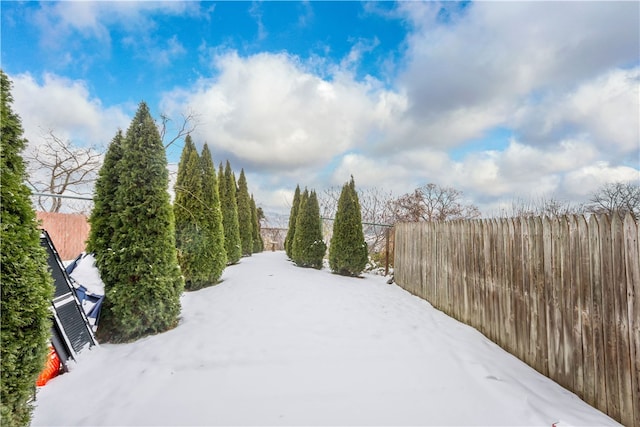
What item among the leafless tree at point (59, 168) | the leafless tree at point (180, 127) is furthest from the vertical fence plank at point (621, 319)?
the leafless tree at point (59, 168)

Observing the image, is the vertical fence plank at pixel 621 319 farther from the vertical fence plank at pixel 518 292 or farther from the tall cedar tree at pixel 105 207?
the tall cedar tree at pixel 105 207

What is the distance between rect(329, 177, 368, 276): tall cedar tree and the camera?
324 inches

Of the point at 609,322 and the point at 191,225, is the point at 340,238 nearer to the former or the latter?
the point at 191,225

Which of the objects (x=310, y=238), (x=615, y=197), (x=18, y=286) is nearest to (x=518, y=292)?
(x=18, y=286)

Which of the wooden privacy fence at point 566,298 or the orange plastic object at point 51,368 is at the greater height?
the wooden privacy fence at point 566,298

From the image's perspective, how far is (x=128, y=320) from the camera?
3230 mm

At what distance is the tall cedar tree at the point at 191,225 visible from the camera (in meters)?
5.93

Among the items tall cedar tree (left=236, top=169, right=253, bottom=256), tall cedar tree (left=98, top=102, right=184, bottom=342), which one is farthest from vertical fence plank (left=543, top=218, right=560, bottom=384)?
tall cedar tree (left=236, top=169, right=253, bottom=256)

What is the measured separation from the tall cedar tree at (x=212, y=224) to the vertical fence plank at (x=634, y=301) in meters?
6.06

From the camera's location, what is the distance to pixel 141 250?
11.1ft

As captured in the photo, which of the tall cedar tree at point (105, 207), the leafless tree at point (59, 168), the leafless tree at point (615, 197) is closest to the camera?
the tall cedar tree at point (105, 207)

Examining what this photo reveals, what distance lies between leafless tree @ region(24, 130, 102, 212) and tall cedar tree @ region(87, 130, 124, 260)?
11.1m

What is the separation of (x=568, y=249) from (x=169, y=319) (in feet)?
15.1

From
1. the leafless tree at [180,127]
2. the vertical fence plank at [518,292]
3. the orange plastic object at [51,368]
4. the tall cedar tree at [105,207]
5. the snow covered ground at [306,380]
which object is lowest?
the snow covered ground at [306,380]
